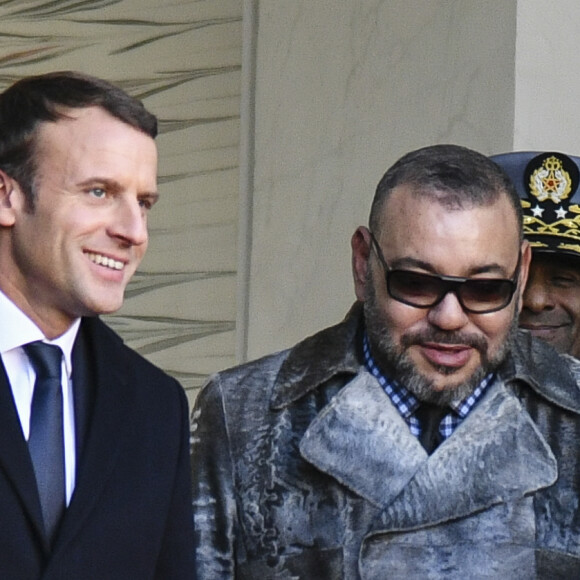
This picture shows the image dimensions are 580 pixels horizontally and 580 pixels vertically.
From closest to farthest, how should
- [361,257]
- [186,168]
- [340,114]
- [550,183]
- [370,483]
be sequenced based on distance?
[370,483] → [361,257] → [550,183] → [340,114] → [186,168]

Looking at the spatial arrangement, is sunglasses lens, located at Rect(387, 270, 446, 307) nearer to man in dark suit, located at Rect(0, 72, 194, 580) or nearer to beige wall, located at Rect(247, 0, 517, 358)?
man in dark suit, located at Rect(0, 72, 194, 580)

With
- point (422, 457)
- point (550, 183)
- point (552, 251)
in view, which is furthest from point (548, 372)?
point (550, 183)

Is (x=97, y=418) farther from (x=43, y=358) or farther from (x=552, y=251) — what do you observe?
(x=552, y=251)

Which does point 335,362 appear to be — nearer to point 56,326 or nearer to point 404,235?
point 404,235

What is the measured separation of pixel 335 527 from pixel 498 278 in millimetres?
622

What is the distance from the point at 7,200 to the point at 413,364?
1077 mm

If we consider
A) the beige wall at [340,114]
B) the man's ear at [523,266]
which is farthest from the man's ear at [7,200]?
the beige wall at [340,114]

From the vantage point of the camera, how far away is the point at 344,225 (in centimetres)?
648

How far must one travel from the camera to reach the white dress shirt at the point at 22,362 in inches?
146

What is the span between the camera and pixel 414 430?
4598 mm

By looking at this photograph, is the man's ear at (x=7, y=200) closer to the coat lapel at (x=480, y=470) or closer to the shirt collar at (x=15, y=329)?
the shirt collar at (x=15, y=329)

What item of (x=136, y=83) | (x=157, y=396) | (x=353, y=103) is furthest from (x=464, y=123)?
(x=157, y=396)

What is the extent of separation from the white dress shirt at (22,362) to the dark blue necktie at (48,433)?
0.6 inches

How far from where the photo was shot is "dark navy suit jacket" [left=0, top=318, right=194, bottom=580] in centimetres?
360
